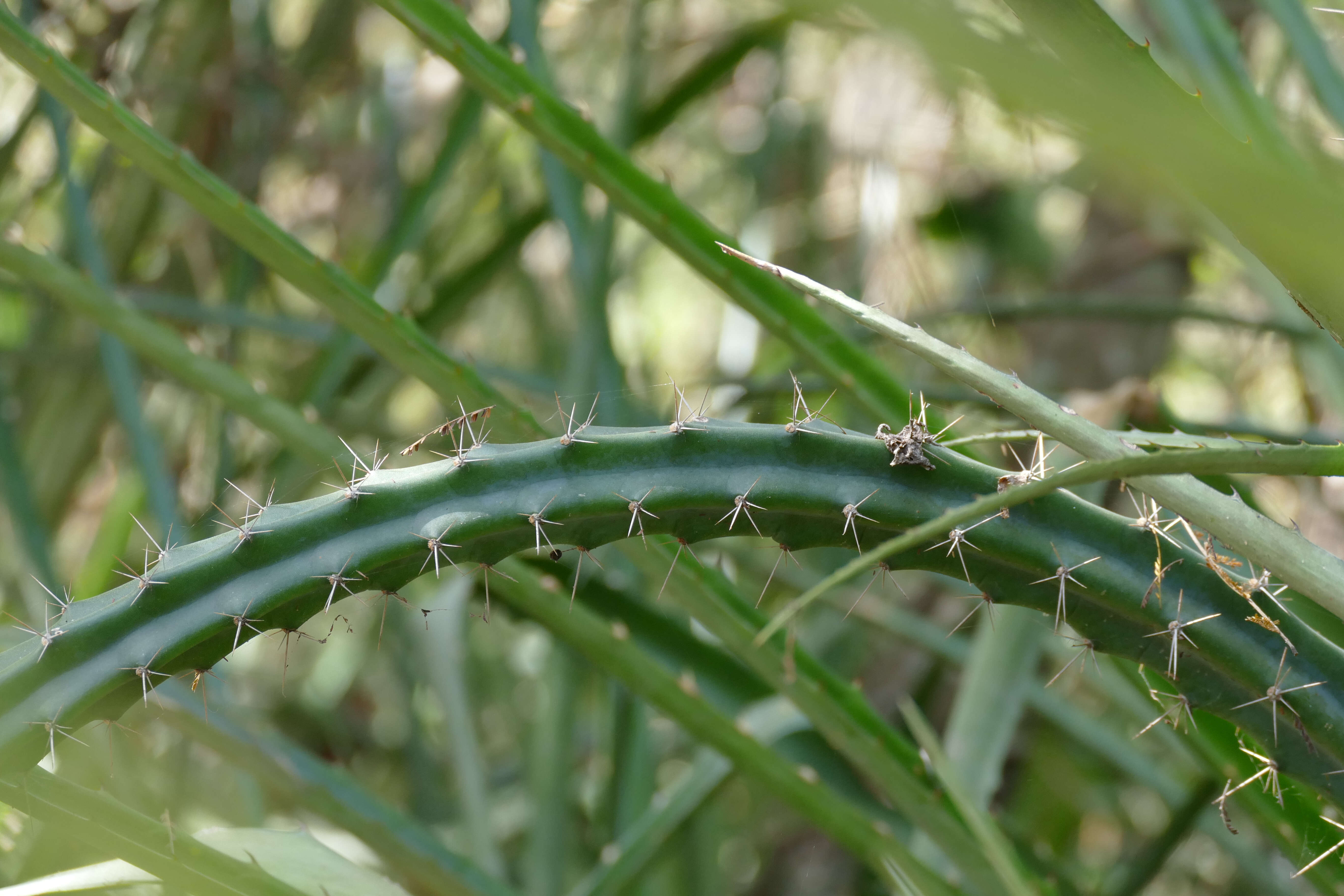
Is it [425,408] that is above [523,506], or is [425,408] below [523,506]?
above

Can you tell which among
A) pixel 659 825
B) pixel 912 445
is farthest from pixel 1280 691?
pixel 659 825

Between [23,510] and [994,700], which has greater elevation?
[23,510]

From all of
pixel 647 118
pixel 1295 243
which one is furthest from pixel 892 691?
pixel 1295 243

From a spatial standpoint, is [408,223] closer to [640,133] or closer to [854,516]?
[640,133]

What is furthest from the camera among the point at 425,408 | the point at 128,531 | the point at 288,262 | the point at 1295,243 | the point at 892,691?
the point at 425,408

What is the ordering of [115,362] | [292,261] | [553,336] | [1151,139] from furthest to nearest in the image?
[553,336]
[115,362]
[292,261]
[1151,139]

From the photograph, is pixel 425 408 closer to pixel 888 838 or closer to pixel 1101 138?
pixel 888 838

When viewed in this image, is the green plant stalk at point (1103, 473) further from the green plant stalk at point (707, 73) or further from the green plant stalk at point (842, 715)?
the green plant stalk at point (707, 73)
